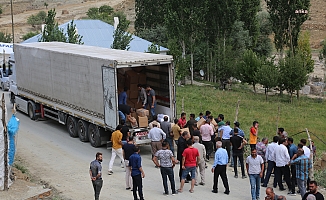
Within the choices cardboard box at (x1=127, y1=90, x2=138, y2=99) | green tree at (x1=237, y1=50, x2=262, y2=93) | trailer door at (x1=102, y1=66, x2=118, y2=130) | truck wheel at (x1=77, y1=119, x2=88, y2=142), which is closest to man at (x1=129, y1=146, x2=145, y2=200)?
trailer door at (x1=102, y1=66, x2=118, y2=130)

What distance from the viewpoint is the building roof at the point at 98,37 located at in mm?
44781

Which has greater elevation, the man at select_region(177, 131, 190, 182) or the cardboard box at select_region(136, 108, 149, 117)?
the cardboard box at select_region(136, 108, 149, 117)

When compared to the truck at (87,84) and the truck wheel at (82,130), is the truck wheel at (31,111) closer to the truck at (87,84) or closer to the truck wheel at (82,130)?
the truck at (87,84)

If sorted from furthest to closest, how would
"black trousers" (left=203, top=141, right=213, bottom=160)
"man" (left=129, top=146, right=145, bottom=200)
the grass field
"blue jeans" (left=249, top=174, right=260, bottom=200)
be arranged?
the grass field, "black trousers" (left=203, top=141, right=213, bottom=160), "blue jeans" (left=249, top=174, right=260, bottom=200), "man" (left=129, top=146, right=145, bottom=200)

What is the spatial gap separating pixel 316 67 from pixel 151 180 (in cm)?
5701

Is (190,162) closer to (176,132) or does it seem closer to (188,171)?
(188,171)

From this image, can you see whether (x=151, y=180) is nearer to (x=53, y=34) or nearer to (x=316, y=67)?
(x=53, y=34)

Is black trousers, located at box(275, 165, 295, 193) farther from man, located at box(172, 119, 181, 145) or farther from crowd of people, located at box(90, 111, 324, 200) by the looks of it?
man, located at box(172, 119, 181, 145)

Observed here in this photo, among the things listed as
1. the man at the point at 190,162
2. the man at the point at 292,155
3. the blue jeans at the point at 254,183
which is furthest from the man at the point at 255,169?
the man at the point at 190,162

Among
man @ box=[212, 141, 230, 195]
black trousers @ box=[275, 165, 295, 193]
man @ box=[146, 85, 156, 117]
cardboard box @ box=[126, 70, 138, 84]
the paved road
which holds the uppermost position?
cardboard box @ box=[126, 70, 138, 84]

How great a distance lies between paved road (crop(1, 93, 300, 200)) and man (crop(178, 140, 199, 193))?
0.42 m

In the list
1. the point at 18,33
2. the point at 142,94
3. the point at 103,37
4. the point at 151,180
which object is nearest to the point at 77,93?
the point at 142,94

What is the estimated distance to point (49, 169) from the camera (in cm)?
1680

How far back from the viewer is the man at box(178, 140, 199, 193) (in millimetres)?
13656
